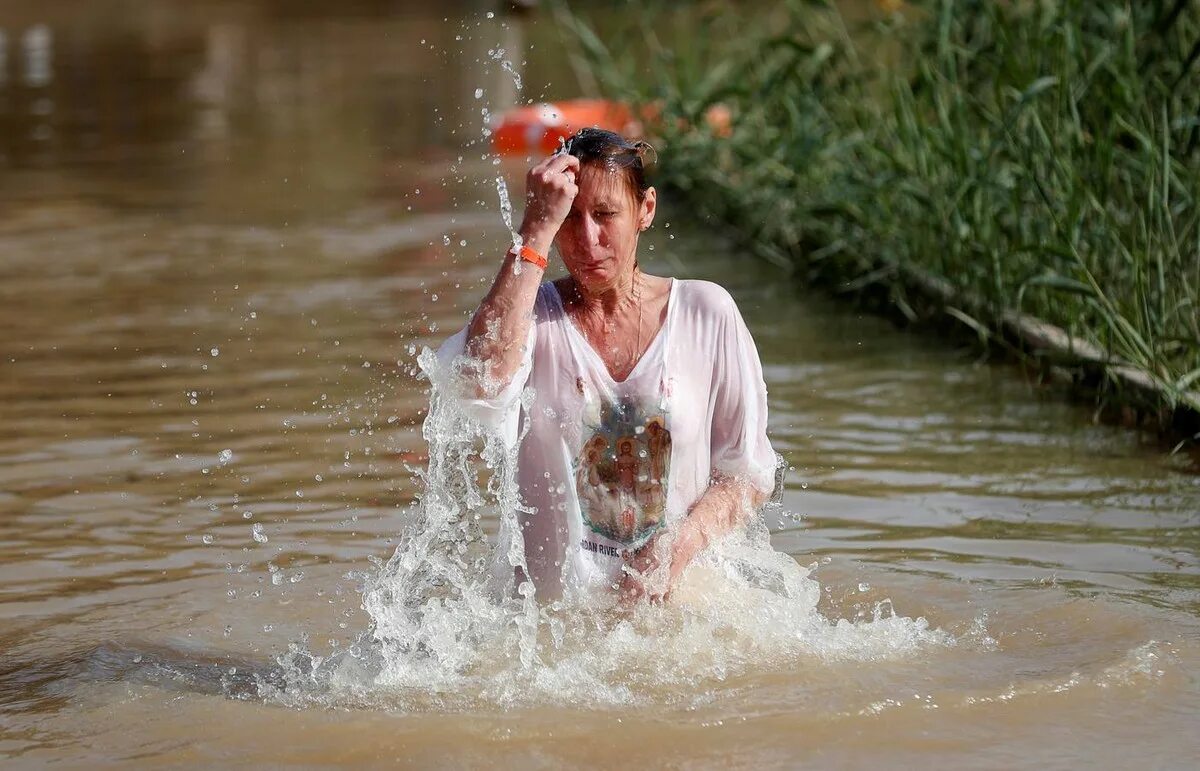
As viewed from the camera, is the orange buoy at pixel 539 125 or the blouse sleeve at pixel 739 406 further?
the orange buoy at pixel 539 125

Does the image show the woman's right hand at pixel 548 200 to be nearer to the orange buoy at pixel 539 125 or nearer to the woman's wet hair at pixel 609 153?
the woman's wet hair at pixel 609 153

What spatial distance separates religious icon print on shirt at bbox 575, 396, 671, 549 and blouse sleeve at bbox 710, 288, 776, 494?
17 cm

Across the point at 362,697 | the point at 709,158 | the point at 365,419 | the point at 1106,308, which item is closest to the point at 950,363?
the point at 1106,308

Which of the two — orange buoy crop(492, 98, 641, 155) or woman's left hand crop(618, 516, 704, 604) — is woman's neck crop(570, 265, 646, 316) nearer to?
woman's left hand crop(618, 516, 704, 604)

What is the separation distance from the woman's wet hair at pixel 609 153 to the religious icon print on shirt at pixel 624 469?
525 millimetres

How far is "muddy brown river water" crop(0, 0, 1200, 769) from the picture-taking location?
4461 millimetres

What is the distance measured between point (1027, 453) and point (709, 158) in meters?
4.95

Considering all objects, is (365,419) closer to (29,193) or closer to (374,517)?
(374,517)

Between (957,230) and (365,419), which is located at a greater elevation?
(957,230)

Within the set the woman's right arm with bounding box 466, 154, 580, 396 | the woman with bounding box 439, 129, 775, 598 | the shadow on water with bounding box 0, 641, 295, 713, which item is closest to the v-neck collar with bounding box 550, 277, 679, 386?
the woman with bounding box 439, 129, 775, 598

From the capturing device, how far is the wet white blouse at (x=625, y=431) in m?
4.52

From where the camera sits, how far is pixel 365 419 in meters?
7.53

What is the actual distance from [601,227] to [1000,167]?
5.21m

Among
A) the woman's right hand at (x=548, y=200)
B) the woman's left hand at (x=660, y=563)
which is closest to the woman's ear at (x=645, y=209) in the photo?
the woman's right hand at (x=548, y=200)
